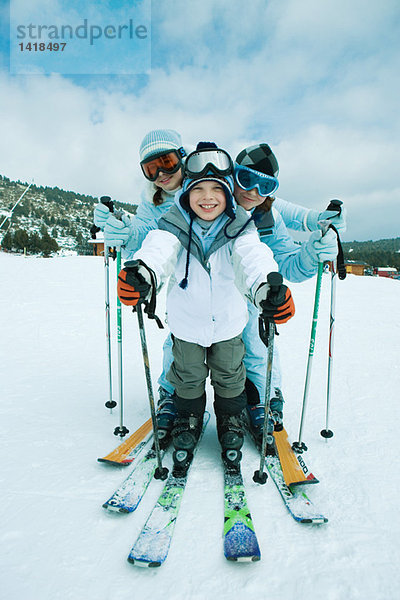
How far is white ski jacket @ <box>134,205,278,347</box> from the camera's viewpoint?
6.52 ft

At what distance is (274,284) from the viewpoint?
165 centimetres

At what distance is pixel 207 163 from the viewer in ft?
6.73

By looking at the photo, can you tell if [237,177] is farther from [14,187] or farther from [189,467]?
[14,187]

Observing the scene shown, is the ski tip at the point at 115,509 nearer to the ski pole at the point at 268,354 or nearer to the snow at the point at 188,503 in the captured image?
the snow at the point at 188,503

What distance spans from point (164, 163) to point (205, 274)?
986 mm

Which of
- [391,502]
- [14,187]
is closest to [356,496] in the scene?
[391,502]

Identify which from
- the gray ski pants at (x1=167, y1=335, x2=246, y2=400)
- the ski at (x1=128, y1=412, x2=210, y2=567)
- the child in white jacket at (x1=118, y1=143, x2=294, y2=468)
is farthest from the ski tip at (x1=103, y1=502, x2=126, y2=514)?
the gray ski pants at (x1=167, y1=335, x2=246, y2=400)

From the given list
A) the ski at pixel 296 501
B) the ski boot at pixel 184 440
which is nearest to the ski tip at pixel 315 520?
the ski at pixel 296 501

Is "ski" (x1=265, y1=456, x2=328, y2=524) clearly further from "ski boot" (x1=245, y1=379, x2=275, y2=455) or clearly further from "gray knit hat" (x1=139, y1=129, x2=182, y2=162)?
"gray knit hat" (x1=139, y1=129, x2=182, y2=162)

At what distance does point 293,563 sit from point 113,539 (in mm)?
849

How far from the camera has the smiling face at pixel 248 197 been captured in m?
2.45

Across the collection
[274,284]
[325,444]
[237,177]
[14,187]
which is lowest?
[325,444]

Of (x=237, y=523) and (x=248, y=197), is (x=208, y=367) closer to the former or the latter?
(x=237, y=523)

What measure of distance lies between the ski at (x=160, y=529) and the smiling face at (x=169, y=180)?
2.03 meters
